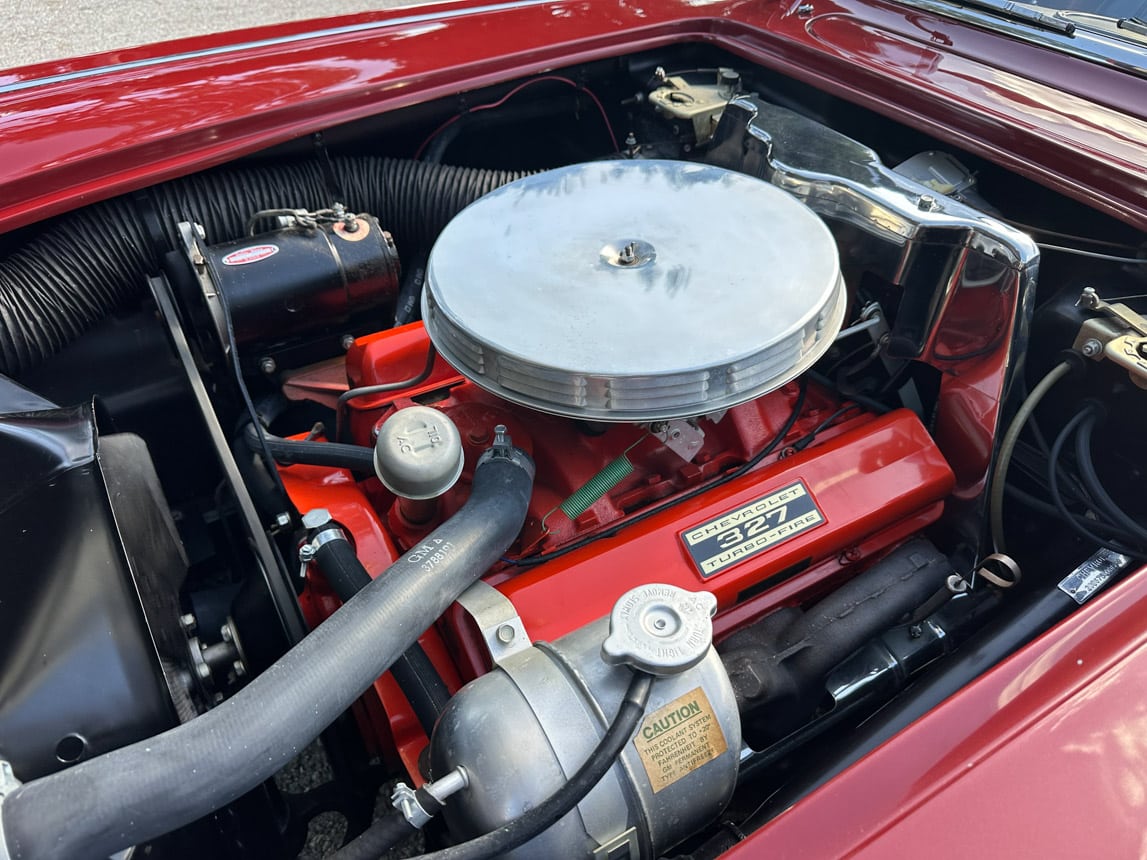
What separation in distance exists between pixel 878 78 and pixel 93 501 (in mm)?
1321

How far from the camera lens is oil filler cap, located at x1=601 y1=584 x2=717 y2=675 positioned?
65cm

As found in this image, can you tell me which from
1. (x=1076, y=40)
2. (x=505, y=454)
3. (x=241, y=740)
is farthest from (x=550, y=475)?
(x=1076, y=40)

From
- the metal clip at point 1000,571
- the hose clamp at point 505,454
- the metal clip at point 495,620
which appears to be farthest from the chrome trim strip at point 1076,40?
the metal clip at point 495,620

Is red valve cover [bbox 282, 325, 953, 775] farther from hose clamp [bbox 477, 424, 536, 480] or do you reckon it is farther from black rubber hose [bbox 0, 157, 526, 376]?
black rubber hose [bbox 0, 157, 526, 376]

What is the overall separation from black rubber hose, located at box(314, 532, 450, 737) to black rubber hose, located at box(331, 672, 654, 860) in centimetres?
20

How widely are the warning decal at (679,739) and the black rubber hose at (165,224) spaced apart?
974 mm

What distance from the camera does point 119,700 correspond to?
69cm

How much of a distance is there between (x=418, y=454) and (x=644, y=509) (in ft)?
1.12

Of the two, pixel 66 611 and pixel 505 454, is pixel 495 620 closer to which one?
pixel 505 454

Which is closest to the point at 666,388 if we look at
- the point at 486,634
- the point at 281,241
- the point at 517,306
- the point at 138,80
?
the point at 517,306

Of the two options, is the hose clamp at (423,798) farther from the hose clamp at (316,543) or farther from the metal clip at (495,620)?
the hose clamp at (316,543)

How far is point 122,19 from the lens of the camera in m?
4.37

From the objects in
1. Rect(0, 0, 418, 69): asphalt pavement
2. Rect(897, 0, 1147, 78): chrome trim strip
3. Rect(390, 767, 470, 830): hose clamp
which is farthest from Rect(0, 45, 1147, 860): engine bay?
Rect(0, 0, 418, 69): asphalt pavement

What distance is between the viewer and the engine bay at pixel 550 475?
0.69m
